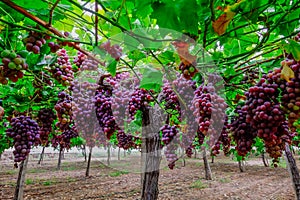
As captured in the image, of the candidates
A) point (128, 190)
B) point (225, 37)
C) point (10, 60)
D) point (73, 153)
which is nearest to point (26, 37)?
point (10, 60)

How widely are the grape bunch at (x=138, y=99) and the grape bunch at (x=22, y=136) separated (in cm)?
117

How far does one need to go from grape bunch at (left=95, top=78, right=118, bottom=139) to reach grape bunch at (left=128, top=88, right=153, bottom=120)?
0.43ft

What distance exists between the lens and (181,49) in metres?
1.05

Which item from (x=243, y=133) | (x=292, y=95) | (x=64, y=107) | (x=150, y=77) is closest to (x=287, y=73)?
(x=292, y=95)

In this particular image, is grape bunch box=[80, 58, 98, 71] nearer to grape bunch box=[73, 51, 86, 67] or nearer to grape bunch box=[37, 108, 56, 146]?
grape bunch box=[73, 51, 86, 67]

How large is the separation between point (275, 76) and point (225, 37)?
32cm

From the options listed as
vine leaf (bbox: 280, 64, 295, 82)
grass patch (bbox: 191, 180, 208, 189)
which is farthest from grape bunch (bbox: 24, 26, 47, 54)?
grass patch (bbox: 191, 180, 208, 189)

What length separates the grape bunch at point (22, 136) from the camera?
2074 mm

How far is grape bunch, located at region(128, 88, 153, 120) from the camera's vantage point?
4.61 feet

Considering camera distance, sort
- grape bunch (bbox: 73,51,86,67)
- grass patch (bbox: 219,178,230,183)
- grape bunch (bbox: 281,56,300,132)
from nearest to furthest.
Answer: grape bunch (bbox: 281,56,300,132)
grape bunch (bbox: 73,51,86,67)
grass patch (bbox: 219,178,230,183)

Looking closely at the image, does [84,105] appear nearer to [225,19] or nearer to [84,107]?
[84,107]

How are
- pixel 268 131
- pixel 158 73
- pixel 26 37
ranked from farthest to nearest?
pixel 158 73
pixel 26 37
pixel 268 131

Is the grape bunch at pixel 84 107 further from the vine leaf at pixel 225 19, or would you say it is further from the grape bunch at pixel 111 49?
the vine leaf at pixel 225 19

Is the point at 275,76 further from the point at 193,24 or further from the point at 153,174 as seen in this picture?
the point at 153,174
